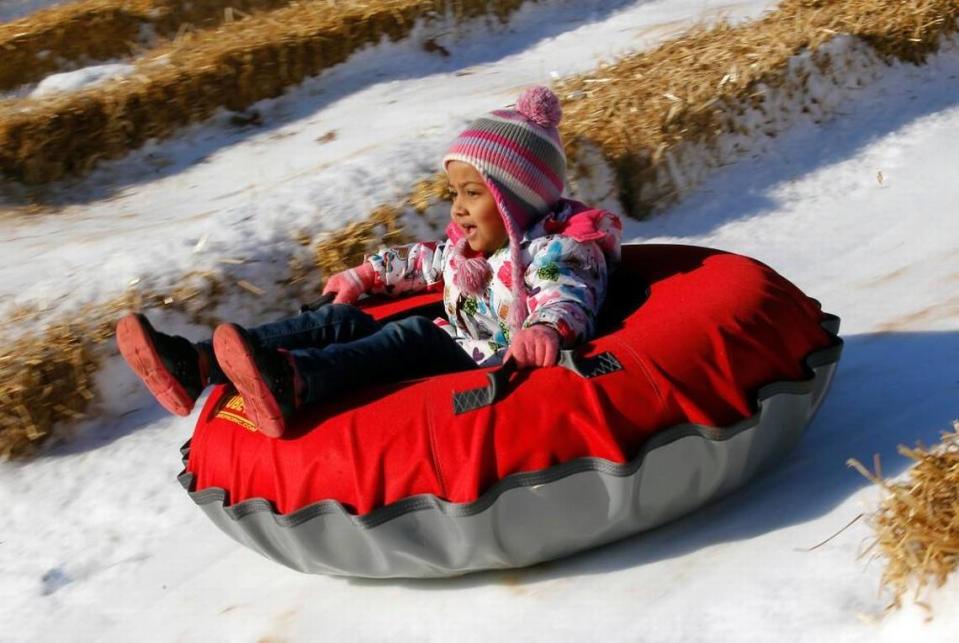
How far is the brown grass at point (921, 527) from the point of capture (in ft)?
7.68

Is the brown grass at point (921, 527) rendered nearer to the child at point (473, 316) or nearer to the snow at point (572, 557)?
the snow at point (572, 557)

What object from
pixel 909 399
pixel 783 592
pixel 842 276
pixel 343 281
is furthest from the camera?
pixel 842 276

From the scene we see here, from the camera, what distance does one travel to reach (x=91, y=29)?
8.58 m

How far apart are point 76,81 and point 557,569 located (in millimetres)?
5895

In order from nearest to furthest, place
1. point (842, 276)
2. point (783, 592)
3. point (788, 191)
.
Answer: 1. point (783, 592)
2. point (842, 276)
3. point (788, 191)

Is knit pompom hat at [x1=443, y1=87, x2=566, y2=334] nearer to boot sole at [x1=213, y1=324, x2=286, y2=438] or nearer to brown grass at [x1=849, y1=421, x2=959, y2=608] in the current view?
boot sole at [x1=213, y1=324, x2=286, y2=438]

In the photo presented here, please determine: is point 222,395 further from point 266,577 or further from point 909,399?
point 909,399

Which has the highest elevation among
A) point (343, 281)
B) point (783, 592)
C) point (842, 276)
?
point (343, 281)

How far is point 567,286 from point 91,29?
257 inches

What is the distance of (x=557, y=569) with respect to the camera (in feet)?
9.93

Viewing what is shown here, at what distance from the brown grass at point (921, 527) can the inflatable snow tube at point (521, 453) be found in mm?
502

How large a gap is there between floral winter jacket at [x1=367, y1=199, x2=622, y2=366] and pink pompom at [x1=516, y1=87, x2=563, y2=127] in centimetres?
27

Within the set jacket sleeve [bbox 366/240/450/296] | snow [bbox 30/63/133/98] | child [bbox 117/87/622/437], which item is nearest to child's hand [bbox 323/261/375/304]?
jacket sleeve [bbox 366/240/450/296]

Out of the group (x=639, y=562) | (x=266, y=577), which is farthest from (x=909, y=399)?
(x=266, y=577)
